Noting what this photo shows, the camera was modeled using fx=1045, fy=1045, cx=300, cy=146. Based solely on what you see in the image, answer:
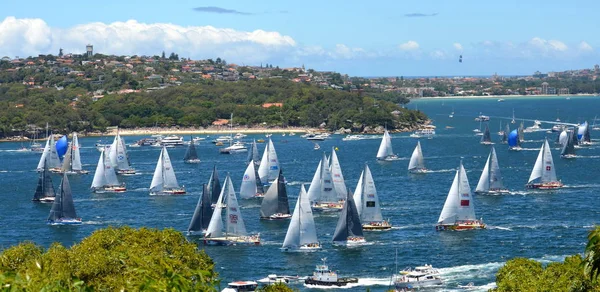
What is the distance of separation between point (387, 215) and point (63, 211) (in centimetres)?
2121

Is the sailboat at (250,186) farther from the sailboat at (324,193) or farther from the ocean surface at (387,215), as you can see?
the sailboat at (324,193)

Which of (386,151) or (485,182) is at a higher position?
(485,182)

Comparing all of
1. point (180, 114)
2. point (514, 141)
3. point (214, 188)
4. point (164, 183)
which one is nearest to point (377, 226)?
point (214, 188)

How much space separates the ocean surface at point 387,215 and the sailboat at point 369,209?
1.02 metres

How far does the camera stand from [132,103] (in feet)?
636

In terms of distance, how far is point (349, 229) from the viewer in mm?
57781

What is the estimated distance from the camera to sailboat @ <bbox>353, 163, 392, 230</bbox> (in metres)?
63.1

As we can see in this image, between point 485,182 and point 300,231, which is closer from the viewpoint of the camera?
point 300,231

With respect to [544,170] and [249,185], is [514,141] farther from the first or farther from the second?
[249,185]

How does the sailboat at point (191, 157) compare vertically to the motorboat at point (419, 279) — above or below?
below

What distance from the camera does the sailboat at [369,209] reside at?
63125 mm

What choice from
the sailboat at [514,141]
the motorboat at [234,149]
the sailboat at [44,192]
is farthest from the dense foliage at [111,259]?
the sailboat at [514,141]

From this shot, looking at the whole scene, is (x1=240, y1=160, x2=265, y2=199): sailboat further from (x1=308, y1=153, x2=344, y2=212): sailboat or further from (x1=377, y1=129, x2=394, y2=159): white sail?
(x1=377, y1=129, x2=394, y2=159): white sail

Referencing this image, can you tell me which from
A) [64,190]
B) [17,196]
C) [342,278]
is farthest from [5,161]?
[342,278]
